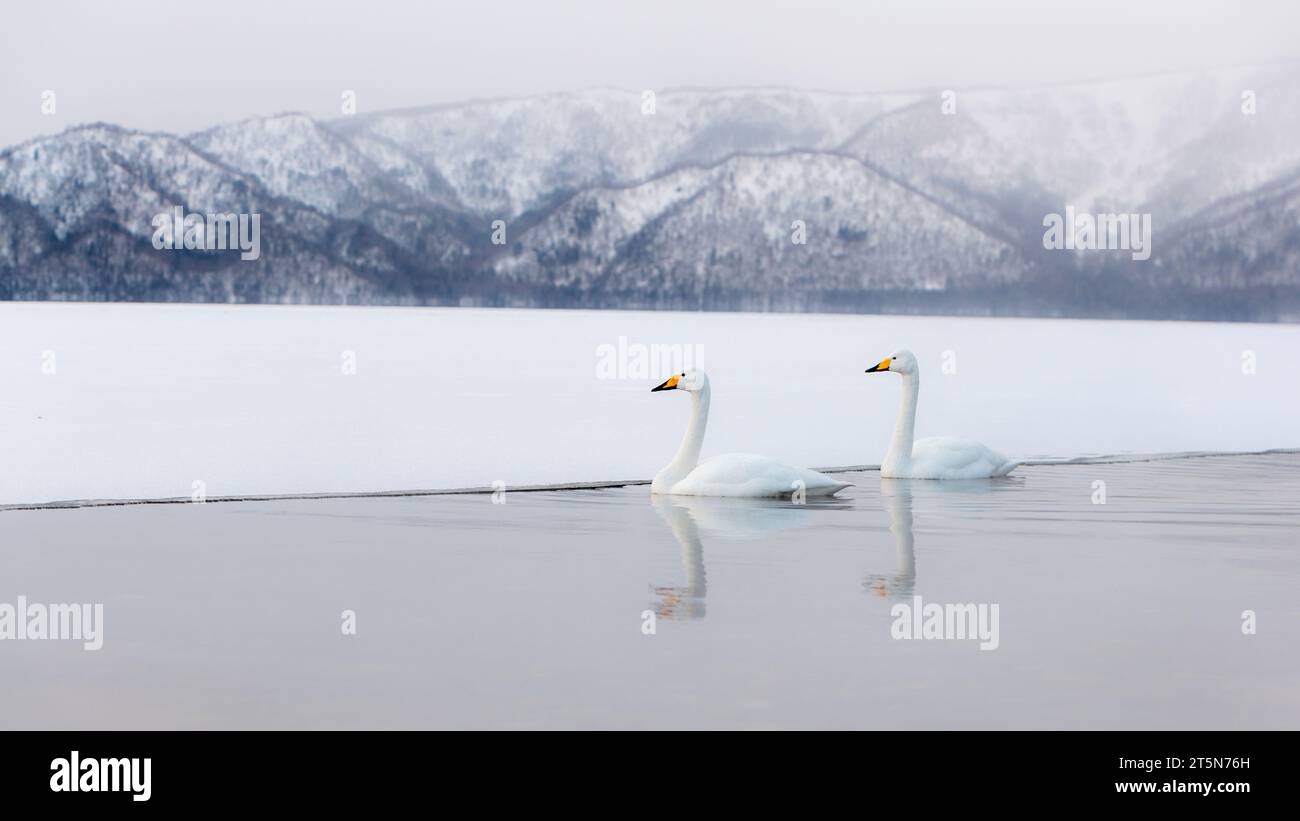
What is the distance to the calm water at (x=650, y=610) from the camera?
8.59m

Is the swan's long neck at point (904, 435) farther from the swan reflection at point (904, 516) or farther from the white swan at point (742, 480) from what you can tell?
the white swan at point (742, 480)

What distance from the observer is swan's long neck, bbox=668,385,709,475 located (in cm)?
1853

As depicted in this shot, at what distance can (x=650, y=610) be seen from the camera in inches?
437

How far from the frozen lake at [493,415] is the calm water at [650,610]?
467 centimetres

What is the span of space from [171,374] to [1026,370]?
97.4 feet

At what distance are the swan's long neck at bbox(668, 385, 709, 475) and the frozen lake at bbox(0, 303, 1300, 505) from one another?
2.54 meters
